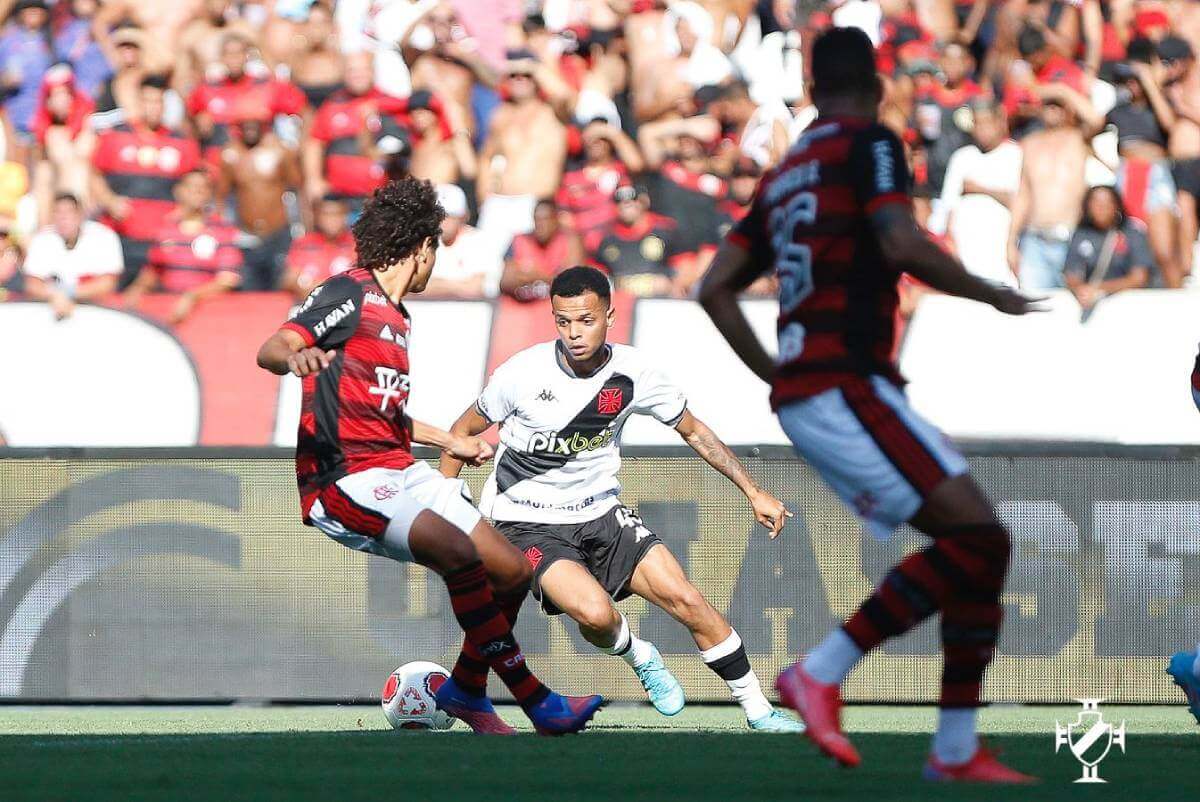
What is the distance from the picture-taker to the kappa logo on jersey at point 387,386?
7492mm

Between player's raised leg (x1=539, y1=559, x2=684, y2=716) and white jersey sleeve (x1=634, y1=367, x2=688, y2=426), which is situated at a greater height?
white jersey sleeve (x1=634, y1=367, x2=688, y2=426)

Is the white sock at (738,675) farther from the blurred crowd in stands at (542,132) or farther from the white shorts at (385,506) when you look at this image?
the blurred crowd in stands at (542,132)

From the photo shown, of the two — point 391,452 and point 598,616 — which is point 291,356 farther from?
point 598,616

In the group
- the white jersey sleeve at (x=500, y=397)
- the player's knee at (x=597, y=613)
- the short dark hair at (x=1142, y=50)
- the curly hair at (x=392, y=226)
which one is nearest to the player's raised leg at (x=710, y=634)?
the player's knee at (x=597, y=613)

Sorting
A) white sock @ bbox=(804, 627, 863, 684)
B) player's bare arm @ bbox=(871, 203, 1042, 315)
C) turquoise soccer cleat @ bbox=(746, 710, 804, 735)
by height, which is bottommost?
turquoise soccer cleat @ bbox=(746, 710, 804, 735)

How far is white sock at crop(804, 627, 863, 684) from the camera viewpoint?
552cm

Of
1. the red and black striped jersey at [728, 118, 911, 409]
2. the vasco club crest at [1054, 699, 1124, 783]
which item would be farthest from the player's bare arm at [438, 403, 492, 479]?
the red and black striped jersey at [728, 118, 911, 409]

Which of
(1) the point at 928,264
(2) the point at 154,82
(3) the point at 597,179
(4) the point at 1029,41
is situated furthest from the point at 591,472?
(4) the point at 1029,41

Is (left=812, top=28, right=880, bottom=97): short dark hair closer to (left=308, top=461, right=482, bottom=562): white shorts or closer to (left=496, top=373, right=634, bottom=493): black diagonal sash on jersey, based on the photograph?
(left=308, top=461, right=482, bottom=562): white shorts

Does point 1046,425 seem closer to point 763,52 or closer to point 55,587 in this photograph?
point 763,52

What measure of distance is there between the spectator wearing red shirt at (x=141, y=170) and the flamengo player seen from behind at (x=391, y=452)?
7157 mm

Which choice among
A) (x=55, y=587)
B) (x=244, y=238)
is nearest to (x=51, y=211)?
(x=244, y=238)

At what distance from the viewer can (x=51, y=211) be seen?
15.0 metres

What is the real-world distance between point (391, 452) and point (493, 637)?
2.70ft
